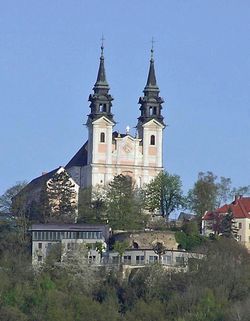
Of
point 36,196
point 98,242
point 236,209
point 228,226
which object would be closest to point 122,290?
point 98,242

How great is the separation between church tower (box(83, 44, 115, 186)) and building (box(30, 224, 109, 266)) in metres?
6.71

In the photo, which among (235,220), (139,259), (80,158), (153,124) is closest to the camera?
(139,259)

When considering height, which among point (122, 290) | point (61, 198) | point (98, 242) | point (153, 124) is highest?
point (153, 124)

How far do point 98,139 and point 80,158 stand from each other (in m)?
2.64

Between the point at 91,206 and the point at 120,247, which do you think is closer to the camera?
the point at 120,247

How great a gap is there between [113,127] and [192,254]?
11.5 m

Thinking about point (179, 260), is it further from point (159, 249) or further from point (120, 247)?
point (120, 247)

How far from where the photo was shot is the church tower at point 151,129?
115375 millimetres

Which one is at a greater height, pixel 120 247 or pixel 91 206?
pixel 91 206

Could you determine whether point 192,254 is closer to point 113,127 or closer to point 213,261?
point 213,261

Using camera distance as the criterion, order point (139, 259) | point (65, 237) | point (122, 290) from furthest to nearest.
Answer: point (65, 237), point (139, 259), point (122, 290)

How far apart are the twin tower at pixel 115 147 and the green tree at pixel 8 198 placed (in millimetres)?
2864

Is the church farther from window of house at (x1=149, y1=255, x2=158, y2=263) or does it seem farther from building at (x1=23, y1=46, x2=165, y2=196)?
window of house at (x1=149, y1=255, x2=158, y2=263)

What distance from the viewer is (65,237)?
351 ft
